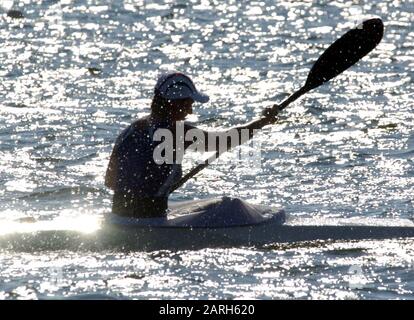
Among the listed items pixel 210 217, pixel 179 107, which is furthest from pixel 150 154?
pixel 210 217

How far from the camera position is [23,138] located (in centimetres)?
1708

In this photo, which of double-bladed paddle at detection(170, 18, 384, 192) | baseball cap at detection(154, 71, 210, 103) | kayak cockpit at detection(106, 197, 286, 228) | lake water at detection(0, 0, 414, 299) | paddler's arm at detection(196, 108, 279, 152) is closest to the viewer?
lake water at detection(0, 0, 414, 299)

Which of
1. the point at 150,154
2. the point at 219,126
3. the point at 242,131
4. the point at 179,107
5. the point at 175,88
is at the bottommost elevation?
the point at 219,126

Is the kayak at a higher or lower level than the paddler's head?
lower

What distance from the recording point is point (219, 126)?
17.9 meters

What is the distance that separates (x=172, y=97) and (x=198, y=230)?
42.8 inches

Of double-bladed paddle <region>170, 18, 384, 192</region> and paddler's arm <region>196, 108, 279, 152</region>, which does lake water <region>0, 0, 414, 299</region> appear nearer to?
paddler's arm <region>196, 108, 279, 152</region>

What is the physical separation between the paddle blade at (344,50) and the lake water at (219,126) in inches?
49.8

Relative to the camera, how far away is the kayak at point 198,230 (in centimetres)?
1173

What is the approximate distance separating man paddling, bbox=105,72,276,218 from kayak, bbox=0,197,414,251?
6.6 inches

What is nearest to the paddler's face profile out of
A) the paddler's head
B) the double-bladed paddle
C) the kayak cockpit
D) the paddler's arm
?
the paddler's head

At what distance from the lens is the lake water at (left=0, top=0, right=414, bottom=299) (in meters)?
11.3

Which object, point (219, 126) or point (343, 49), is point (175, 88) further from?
point (219, 126)

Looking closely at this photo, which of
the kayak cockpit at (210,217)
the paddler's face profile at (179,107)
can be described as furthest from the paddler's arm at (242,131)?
the kayak cockpit at (210,217)
